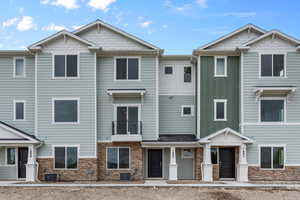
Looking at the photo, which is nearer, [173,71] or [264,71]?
[264,71]

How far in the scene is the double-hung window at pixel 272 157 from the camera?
1822cm

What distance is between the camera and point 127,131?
18.6 metres

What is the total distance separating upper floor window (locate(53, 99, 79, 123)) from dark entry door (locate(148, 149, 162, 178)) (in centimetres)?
527

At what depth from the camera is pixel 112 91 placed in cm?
1830

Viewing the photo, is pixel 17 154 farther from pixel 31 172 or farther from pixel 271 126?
pixel 271 126

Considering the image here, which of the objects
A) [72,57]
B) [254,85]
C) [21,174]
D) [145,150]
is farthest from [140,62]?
[21,174]

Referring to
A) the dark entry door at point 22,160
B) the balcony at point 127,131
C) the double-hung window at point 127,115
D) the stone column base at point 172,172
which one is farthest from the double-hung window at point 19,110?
the stone column base at point 172,172

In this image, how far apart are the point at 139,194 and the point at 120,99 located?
7.04 metres

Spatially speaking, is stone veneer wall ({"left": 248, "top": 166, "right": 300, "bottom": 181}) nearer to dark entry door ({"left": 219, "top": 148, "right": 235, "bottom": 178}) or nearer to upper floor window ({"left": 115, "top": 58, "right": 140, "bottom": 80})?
dark entry door ({"left": 219, "top": 148, "right": 235, "bottom": 178})

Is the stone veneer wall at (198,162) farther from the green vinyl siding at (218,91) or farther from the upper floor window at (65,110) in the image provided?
the upper floor window at (65,110)

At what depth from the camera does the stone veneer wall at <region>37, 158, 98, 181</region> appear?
59.2 feet

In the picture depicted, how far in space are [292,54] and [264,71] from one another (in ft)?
6.55

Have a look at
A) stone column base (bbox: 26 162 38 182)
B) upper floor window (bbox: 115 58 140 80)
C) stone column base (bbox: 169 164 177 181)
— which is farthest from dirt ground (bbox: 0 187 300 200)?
upper floor window (bbox: 115 58 140 80)

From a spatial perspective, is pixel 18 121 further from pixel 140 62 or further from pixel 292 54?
pixel 292 54
